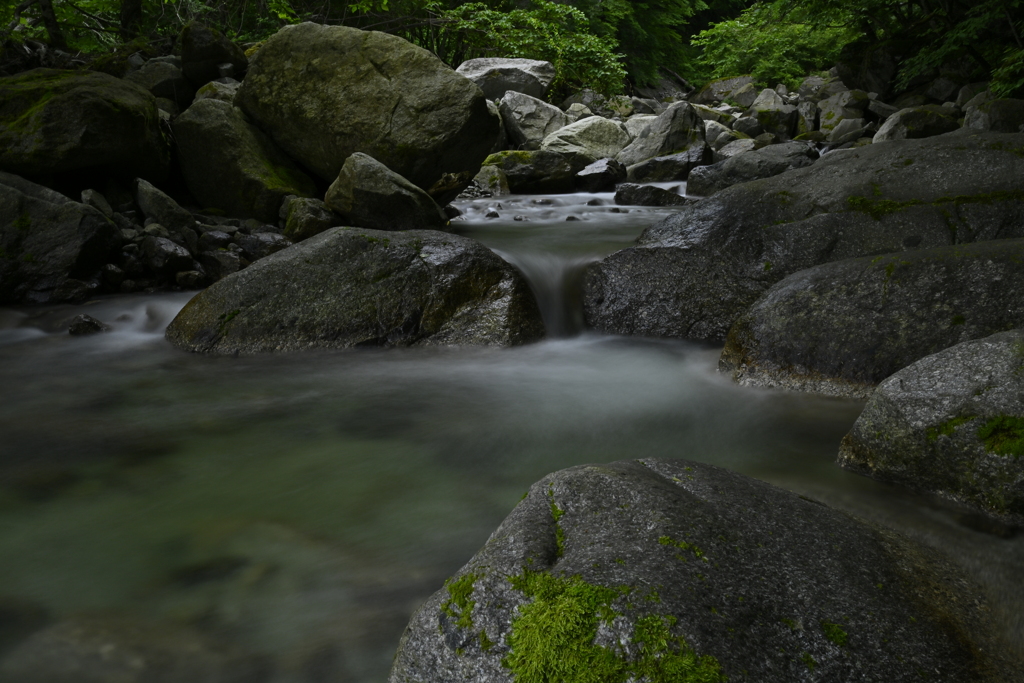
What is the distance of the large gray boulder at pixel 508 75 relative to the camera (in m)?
18.6

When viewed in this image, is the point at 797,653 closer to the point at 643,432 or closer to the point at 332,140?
the point at 643,432

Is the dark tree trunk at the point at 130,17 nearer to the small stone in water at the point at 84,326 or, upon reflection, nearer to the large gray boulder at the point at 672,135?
the small stone in water at the point at 84,326

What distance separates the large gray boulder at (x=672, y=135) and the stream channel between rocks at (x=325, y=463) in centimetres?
1129

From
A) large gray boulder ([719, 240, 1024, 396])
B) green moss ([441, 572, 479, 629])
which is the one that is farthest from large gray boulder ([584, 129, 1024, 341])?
green moss ([441, 572, 479, 629])

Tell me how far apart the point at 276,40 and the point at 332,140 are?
154cm

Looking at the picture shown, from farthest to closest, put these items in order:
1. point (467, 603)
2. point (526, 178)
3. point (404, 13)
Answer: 1. point (404, 13)
2. point (526, 178)
3. point (467, 603)

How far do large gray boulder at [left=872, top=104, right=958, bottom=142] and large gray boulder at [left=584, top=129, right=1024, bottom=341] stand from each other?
10.2 meters

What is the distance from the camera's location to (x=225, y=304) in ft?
19.0

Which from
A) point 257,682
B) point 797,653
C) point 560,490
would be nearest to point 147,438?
point 257,682

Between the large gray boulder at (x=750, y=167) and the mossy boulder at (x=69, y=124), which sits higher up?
the mossy boulder at (x=69, y=124)

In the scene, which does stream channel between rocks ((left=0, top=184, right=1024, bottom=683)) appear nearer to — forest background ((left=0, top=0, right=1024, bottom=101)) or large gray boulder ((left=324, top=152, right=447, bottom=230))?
large gray boulder ((left=324, top=152, right=447, bottom=230))

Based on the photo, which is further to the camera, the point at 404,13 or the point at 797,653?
the point at 404,13

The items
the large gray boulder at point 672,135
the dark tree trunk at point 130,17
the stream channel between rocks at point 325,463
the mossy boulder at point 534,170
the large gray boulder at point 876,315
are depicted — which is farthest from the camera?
the large gray boulder at point 672,135

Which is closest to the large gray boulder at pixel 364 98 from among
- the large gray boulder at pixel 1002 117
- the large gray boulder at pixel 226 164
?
the large gray boulder at pixel 226 164
